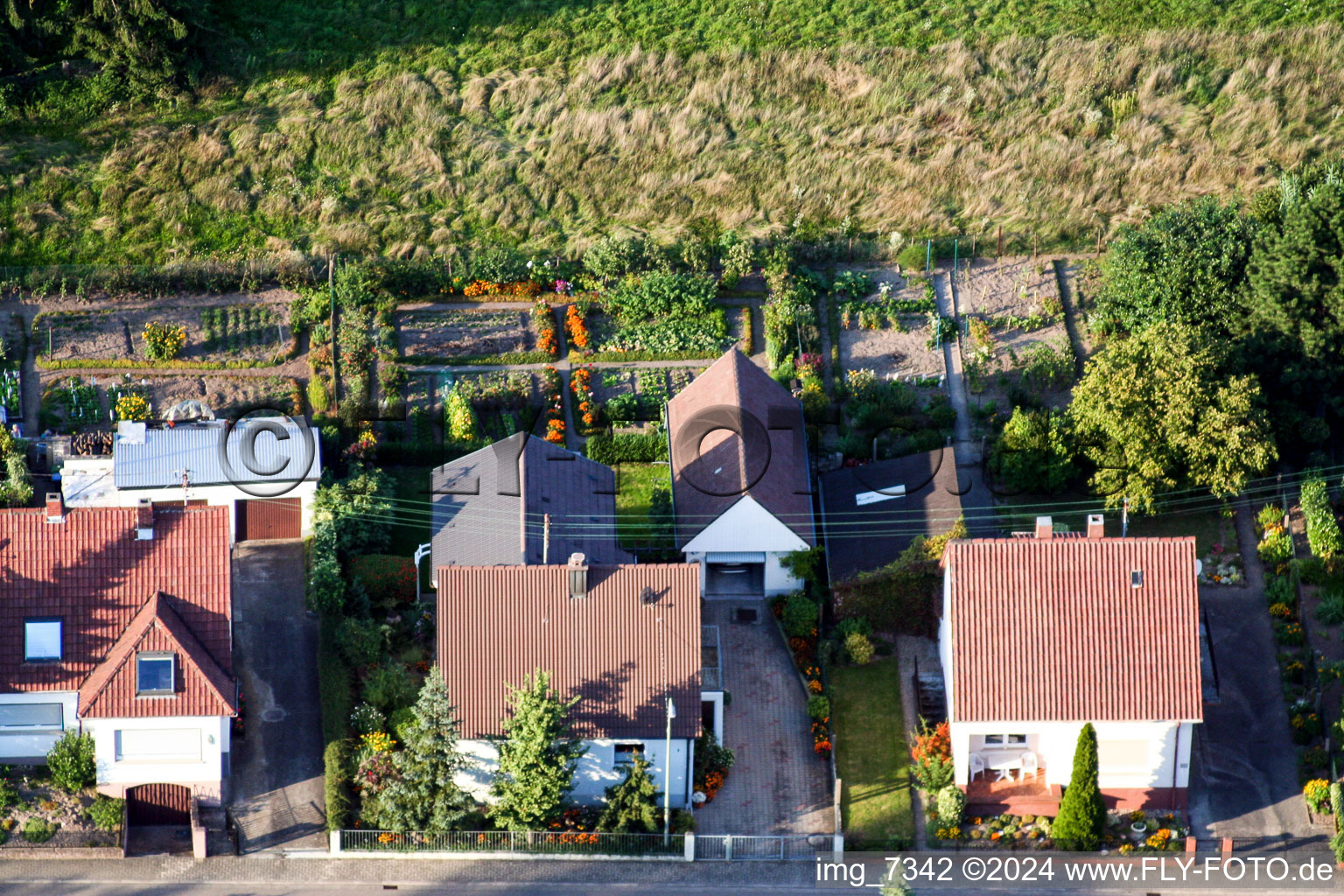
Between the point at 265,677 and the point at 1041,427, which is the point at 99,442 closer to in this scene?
the point at 265,677

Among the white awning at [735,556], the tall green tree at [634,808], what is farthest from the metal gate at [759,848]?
the white awning at [735,556]

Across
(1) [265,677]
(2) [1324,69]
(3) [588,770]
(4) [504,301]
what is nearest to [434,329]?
(4) [504,301]

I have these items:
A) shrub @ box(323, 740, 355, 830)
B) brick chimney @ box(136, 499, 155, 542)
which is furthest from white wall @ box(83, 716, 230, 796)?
brick chimney @ box(136, 499, 155, 542)

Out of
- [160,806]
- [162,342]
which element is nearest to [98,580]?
[160,806]

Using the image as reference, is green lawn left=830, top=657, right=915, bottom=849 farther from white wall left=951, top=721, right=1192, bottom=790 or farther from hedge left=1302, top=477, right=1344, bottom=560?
hedge left=1302, top=477, right=1344, bottom=560

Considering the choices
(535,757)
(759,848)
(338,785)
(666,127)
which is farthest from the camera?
(666,127)

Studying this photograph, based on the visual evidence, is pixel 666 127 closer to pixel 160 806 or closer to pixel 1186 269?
pixel 1186 269

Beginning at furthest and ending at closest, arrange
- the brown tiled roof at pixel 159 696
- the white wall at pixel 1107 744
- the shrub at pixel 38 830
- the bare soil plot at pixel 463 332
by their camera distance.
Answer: the bare soil plot at pixel 463 332 → the white wall at pixel 1107 744 → the brown tiled roof at pixel 159 696 → the shrub at pixel 38 830

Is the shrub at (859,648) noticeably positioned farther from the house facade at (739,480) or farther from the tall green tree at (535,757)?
the tall green tree at (535,757)
